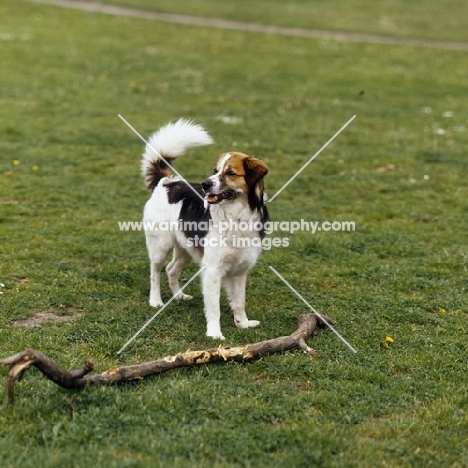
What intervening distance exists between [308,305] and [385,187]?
4.82 metres

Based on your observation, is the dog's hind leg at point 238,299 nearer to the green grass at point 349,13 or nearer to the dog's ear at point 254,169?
the dog's ear at point 254,169

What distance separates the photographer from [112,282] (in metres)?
7.58

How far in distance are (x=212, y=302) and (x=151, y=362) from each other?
1263 millimetres

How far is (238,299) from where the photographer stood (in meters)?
6.64

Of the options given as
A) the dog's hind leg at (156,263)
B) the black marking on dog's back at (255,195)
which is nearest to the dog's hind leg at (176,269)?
the dog's hind leg at (156,263)

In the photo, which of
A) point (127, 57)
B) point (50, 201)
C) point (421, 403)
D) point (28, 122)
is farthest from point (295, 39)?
point (421, 403)

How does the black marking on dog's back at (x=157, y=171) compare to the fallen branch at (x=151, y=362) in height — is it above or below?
above

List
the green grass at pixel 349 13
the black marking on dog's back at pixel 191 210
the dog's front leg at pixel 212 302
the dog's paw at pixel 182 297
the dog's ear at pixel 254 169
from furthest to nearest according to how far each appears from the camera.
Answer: the green grass at pixel 349 13 < the dog's paw at pixel 182 297 < the black marking on dog's back at pixel 191 210 < the dog's front leg at pixel 212 302 < the dog's ear at pixel 254 169

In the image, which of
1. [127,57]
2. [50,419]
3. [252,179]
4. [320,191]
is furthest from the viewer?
[127,57]

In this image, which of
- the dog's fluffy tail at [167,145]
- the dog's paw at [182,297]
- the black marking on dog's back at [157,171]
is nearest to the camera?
the dog's fluffy tail at [167,145]

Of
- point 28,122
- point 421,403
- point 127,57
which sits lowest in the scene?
point 421,403

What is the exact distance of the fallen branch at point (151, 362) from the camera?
177 inches

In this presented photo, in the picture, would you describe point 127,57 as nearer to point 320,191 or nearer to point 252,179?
point 320,191

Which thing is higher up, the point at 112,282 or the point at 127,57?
the point at 127,57
